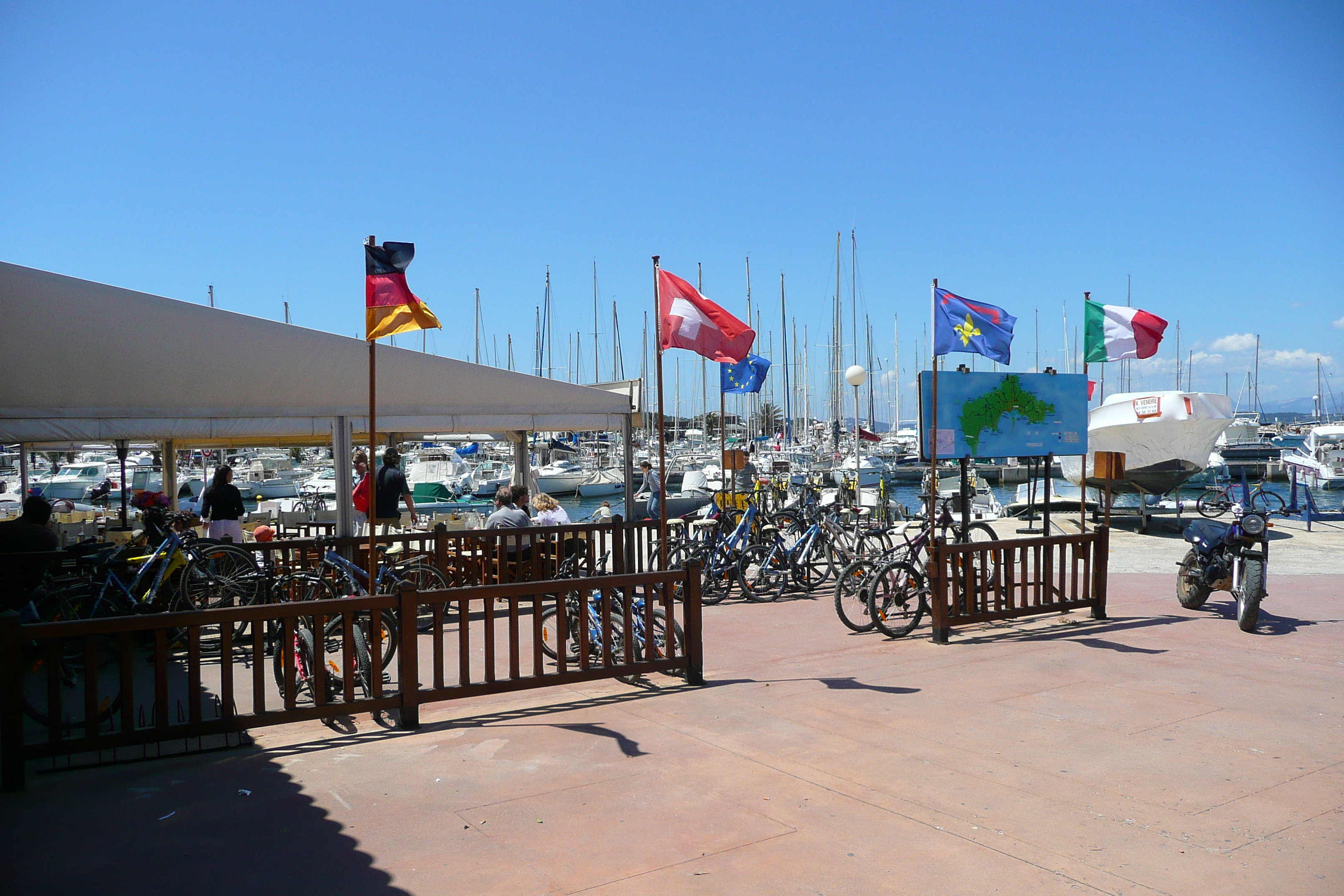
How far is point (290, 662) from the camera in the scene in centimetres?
566

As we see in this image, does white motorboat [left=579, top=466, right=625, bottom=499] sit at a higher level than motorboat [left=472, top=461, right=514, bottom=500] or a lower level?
lower

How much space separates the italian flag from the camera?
454 inches

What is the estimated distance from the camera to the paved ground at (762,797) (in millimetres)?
3816

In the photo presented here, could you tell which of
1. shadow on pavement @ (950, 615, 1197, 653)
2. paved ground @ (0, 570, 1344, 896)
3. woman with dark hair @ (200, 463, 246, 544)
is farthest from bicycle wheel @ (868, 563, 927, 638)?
woman with dark hair @ (200, 463, 246, 544)

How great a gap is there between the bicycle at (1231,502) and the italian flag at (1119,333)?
28.9 feet

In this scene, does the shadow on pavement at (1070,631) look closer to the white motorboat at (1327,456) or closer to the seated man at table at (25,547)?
the seated man at table at (25,547)

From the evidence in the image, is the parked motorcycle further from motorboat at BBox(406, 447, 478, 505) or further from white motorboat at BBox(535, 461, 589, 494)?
white motorboat at BBox(535, 461, 589, 494)

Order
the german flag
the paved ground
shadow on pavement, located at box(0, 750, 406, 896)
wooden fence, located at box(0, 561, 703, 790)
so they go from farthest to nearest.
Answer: the german flag, wooden fence, located at box(0, 561, 703, 790), the paved ground, shadow on pavement, located at box(0, 750, 406, 896)

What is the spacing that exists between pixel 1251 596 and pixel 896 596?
342cm

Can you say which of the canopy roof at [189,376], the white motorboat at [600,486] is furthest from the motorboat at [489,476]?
the canopy roof at [189,376]

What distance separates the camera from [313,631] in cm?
567

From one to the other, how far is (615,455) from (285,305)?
26786 millimetres

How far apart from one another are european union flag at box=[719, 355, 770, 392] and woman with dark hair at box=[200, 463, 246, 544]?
8.29 metres

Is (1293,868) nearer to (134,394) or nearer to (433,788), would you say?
(433,788)
